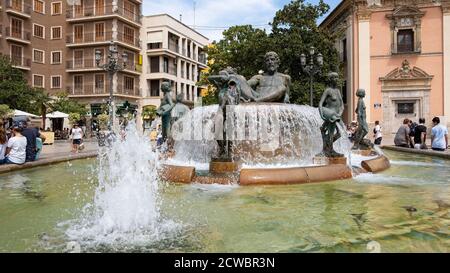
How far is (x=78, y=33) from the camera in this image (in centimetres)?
4706

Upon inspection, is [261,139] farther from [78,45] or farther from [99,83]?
[78,45]

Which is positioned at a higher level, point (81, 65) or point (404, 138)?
point (81, 65)

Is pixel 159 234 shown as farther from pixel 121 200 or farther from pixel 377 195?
pixel 377 195

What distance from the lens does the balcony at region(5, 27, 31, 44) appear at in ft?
136

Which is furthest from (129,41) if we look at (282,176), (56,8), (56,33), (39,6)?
(282,176)

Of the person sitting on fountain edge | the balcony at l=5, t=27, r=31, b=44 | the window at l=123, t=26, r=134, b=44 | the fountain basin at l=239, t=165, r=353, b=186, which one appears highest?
the window at l=123, t=26, r=134, b=44

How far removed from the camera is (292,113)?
8578mm

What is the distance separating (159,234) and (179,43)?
52088 mm

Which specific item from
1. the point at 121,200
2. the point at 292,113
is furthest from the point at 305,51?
the point at 121,200

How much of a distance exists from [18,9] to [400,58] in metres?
37.6

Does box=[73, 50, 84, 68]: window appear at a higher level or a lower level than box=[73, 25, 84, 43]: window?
lower

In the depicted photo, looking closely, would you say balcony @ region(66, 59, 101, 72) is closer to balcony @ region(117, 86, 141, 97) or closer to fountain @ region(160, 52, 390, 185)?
balcony @ region(117, 86, 141, 97)

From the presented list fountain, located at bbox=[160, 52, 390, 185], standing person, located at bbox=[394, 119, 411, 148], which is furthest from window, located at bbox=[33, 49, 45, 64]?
standing person, located at bbox=[394, 119, 411, 148]
